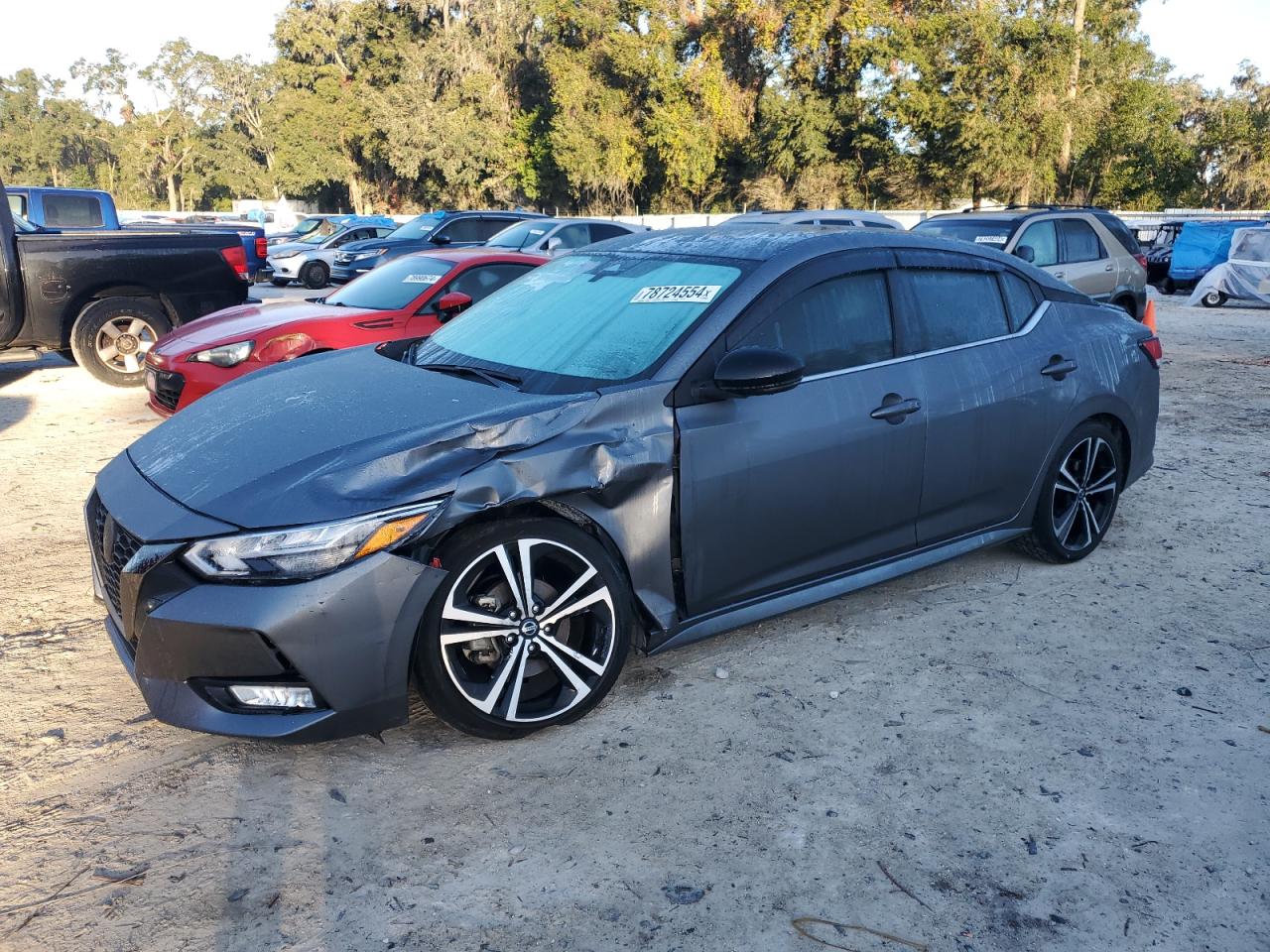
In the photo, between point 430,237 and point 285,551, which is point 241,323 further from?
point 430,237

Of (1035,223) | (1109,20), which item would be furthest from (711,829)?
(1109,20)

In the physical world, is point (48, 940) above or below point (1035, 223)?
below

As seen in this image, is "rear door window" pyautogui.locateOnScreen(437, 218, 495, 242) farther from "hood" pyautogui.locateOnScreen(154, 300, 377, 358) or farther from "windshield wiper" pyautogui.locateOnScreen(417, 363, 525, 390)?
"windshield wiper" pyautogui.locateOnScreen(417, 363, 525, 390)

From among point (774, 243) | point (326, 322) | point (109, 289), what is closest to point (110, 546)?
point (774, 243)

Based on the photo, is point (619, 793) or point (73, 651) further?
point (73, 651)

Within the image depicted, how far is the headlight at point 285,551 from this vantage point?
2914mm

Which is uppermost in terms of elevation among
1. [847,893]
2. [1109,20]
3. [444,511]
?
[1109,20]

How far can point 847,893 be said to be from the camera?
2643mm

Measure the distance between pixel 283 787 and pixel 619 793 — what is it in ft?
3.36

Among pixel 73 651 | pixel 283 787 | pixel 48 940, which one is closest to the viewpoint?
pixel 48 940

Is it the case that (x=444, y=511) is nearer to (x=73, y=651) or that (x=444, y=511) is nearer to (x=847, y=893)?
(x=847, y=893)

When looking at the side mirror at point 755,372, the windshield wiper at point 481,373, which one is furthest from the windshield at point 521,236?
the side mirror at point 755,372

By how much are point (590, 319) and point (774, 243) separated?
0.80m

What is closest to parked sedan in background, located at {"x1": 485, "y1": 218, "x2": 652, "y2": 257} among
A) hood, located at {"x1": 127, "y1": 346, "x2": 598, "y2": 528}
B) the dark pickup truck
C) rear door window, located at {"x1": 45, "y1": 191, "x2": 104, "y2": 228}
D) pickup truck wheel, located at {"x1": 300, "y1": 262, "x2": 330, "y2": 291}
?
the dark pickup truck
